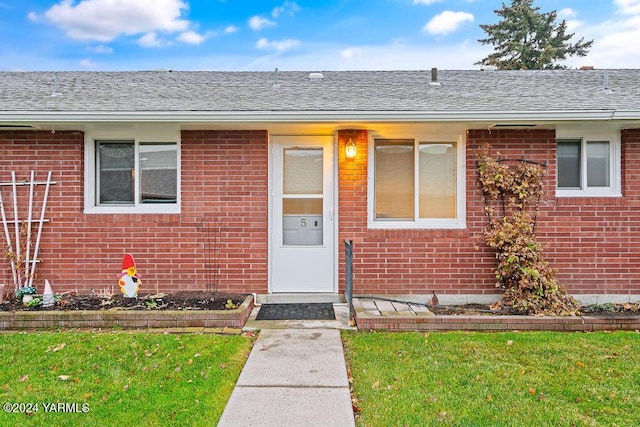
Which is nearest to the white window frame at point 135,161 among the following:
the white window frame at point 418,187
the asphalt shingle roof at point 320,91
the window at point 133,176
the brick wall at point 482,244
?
the window at point 133,176

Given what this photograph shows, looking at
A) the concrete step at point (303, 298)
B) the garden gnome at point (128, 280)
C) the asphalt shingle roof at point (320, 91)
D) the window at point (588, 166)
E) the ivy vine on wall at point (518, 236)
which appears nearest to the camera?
the ivy vine on wall at point (518, 236)

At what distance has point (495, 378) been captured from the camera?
3.58m

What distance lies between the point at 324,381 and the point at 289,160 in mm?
3556

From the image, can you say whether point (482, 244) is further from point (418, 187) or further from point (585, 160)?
point (585, 160)

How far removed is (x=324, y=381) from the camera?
356 centimetres

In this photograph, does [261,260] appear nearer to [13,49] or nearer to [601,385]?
[601,385]

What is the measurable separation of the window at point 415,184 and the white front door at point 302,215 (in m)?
0.73

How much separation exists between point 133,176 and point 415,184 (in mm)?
4188

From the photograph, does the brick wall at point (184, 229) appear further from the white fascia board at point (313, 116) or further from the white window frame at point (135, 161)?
the white fascia board at point (313, 116)

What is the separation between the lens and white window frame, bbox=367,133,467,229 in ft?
19.9

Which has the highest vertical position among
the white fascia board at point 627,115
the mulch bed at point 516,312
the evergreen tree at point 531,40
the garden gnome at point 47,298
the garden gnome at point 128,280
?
the evergreen tree at point 531,40

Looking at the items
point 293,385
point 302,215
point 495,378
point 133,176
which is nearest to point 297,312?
point 302,215

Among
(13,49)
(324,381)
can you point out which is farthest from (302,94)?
(13,49)

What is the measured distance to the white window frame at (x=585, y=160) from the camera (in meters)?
5.99
